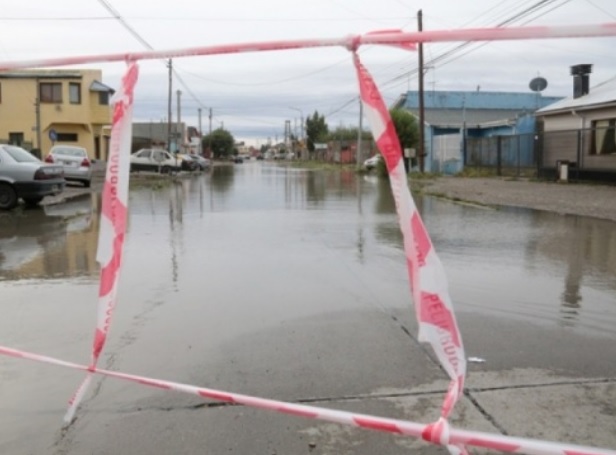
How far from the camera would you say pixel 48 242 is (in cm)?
1037

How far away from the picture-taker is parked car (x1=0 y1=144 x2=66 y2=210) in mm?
14883

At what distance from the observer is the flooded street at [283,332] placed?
360cm

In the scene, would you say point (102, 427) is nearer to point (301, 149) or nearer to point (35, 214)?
point (35, 214)

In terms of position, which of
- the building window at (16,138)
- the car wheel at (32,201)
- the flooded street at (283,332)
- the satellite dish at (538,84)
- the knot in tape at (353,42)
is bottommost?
the flooded street at (283,332)

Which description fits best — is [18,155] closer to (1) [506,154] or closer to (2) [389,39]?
(2) [389,39]

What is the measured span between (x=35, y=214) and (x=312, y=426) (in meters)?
12.4

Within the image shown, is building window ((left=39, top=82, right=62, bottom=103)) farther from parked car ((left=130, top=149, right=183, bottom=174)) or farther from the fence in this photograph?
the fence

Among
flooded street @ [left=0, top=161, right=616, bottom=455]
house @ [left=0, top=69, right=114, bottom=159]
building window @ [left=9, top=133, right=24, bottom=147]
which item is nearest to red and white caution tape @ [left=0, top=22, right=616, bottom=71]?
flooded street @ [left=0, top=161, right=616, bottom=455]

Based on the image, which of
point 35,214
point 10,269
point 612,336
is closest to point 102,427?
point 612,336

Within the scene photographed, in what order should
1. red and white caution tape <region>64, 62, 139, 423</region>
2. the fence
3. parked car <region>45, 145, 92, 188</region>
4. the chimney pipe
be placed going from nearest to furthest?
red and white caution tape <region>64, 62, 139, 423</region> < parked car <region>45, 145, 92, 188</region> < the chimney pipe < the fence

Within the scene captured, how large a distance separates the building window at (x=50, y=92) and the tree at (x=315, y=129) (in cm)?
7032

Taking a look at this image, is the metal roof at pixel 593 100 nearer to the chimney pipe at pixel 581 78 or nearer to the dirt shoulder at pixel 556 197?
the chimney pipe at pixel 581 78

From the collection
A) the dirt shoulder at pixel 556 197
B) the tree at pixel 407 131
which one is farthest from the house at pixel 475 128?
the dirt shoulder at pixel 556 197

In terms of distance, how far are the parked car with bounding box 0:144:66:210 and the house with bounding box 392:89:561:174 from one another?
22398 mm
